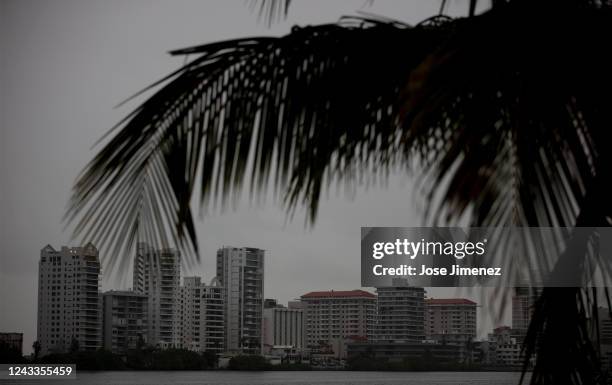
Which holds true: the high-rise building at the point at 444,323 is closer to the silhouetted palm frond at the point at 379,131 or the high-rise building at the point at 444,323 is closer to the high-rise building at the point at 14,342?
the high-rise building at the point at 14,342

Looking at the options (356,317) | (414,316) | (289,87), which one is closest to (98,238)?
(289,87)

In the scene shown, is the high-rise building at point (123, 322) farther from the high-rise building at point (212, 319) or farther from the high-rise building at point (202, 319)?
the high-rise building at point (212, 319)

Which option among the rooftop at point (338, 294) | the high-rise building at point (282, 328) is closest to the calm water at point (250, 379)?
the high-rise building at point (282, 328)

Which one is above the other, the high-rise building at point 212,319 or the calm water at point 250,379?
the high-rise building at point 212,319

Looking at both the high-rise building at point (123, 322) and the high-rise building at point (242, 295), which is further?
the high-rise building at point (123, 322)

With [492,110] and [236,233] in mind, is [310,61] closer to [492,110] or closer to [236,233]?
[492,110]

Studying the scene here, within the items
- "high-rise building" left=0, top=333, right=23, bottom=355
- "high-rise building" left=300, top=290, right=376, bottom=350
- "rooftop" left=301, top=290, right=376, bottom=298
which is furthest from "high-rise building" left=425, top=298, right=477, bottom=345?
"high-rise building" left=0, top=333, right=23, bottom=355

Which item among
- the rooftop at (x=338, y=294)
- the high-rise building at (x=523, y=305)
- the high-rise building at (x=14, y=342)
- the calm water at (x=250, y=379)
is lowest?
the calm water at (x=250, y=379)

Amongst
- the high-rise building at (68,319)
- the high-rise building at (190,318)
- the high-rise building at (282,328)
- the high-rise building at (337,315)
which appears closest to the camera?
the high-rise building at (68,319)

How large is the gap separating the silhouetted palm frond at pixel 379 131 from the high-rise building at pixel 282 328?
45.3 meters

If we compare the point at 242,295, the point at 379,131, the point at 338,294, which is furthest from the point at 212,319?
the point at 379,131

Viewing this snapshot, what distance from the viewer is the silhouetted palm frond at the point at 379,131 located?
747 mm

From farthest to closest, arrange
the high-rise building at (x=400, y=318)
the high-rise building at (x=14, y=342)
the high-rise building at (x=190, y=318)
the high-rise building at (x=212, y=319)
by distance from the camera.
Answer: the high-rise building at (x=190, y=318) < the high-rise building at (x=400, y=318) < the high-rise building at (x=212, y=319) < the high-rise building at (x=14, y=342)

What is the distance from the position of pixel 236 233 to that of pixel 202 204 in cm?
4760
